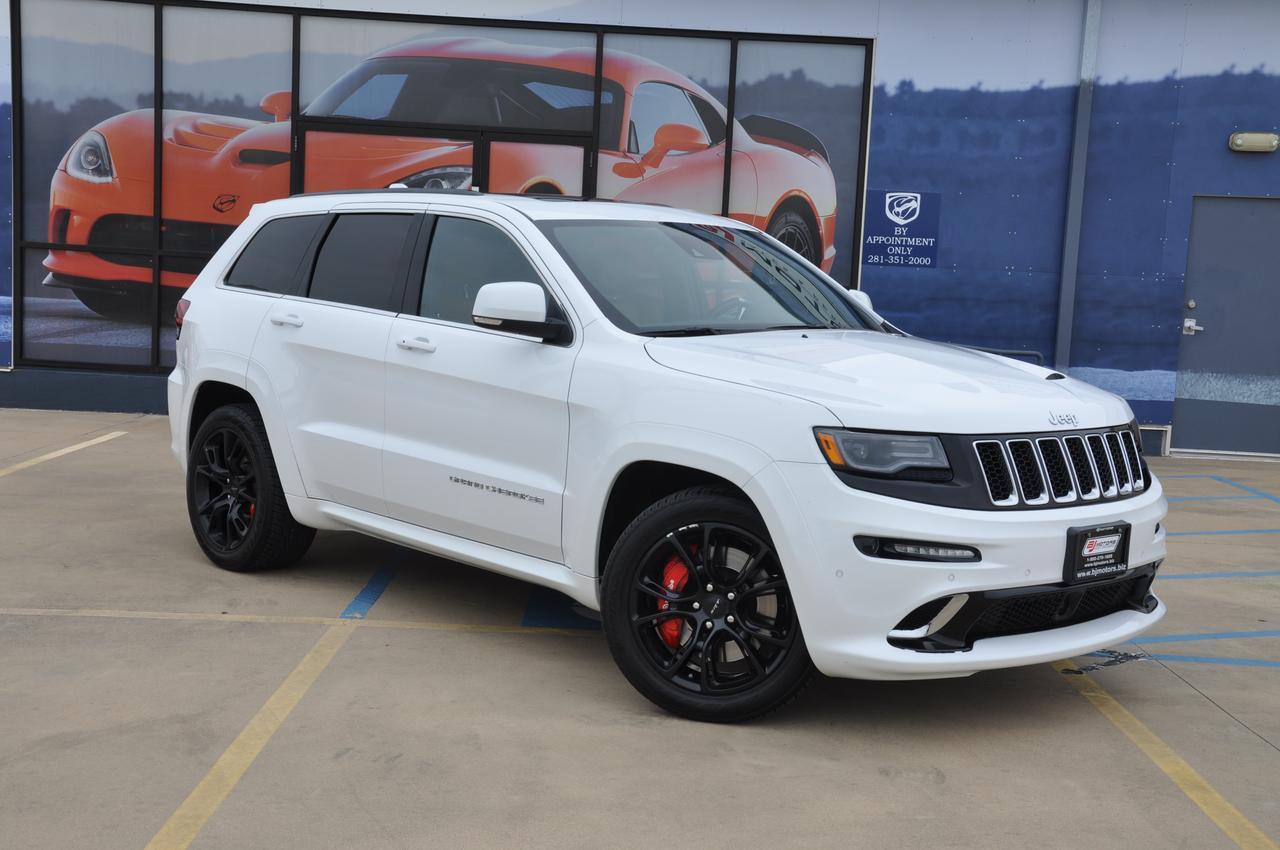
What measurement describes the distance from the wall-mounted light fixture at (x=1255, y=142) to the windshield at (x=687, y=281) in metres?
8.24

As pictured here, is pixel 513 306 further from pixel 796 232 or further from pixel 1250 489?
pixel 796 232

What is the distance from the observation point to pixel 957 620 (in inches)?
163

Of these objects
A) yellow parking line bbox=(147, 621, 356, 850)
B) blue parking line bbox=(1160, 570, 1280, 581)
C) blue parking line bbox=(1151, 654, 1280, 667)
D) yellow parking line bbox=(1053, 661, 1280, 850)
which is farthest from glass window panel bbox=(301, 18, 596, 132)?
yellow parking line bbox=(1053, 661, 1280, 850)

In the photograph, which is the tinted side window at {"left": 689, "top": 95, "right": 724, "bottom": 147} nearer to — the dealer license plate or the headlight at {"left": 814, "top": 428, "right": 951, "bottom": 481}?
the dealer license plate

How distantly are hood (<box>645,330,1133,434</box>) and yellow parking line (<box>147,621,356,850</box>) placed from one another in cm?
174

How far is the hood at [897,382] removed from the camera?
4152 mm

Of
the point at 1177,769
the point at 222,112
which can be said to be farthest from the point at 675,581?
the point at 222,112

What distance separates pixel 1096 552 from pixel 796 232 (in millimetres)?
8767

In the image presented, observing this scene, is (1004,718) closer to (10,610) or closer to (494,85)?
(10,610)

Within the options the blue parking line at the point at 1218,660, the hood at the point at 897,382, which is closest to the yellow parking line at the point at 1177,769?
the blue parking line at the point at 1218,660

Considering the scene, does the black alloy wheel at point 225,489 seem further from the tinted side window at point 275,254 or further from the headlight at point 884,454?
the headlight at point 884,454

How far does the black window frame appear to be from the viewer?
488 inches

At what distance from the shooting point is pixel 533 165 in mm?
12625

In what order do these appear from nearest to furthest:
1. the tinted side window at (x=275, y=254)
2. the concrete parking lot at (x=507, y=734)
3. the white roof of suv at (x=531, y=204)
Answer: the concrete parking lot at (x=507, y=734), the white roof of suv at (x=531, y=204), the tinted side window at (x=275, y=254)
